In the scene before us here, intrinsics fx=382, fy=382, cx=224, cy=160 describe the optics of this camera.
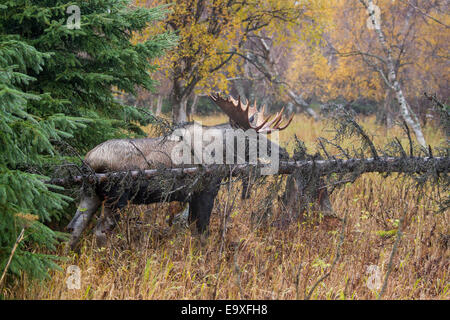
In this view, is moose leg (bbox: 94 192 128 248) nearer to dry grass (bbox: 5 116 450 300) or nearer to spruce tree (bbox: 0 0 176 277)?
dry grass (bbox: 5 116 450 300)

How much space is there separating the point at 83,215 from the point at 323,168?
2.53 metres

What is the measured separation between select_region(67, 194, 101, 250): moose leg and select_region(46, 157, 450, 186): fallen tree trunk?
300mm

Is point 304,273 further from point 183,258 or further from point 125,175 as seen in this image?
point 125,175

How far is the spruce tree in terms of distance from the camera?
2.65 metres

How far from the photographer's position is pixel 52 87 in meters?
4.41

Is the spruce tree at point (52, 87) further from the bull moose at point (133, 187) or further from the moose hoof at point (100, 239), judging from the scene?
the moose hoof at point (100, 239)

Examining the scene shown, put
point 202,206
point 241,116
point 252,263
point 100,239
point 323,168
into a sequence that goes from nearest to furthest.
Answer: point 252,263
point 100,239
point 323,168
point 202,206
point 241,116

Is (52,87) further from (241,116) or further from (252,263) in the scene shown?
(252,263)

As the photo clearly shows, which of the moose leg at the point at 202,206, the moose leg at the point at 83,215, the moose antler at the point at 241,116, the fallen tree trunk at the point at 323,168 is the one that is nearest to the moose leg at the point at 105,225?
the moose leg at the point at 83,215

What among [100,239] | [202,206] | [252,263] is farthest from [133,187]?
[252,263]

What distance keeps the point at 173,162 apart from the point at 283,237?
1.47 metres
